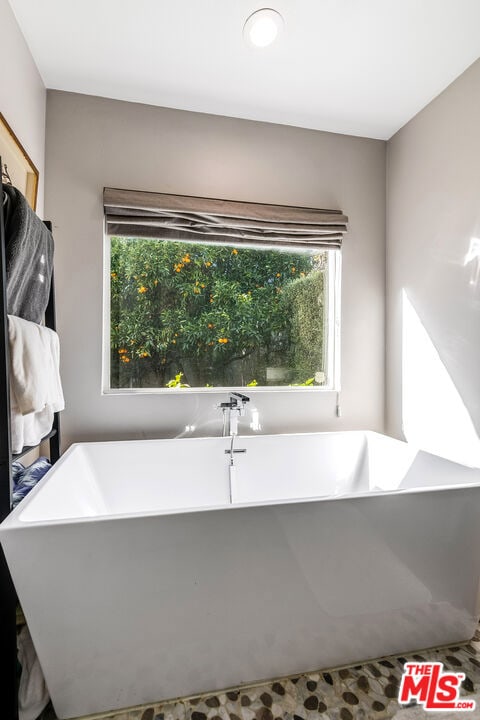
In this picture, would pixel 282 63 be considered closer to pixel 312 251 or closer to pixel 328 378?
pixel 312 251

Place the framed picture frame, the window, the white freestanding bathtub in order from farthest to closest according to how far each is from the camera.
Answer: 1. the window
2. the framed picture frame
3. the white freestanding bathtub

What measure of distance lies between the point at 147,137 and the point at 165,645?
247 cm

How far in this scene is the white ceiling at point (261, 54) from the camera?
5.57ft

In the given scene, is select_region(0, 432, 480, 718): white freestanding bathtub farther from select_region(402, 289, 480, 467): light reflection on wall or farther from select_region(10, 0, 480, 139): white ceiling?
select_region(10, 0, 480, 139): white ceiling

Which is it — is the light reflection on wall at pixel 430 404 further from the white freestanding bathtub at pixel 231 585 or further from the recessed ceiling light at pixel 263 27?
the recessed ceiling light at pixel 263 27

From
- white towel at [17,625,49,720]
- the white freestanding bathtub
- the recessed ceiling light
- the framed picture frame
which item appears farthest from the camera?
the recessed ceiling light

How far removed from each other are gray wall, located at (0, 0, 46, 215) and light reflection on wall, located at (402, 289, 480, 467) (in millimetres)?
2240

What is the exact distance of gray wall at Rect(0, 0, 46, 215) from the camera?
1.65 metres

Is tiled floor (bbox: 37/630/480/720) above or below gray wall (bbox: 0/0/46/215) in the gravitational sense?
below

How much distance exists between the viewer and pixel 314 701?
133 centimetres

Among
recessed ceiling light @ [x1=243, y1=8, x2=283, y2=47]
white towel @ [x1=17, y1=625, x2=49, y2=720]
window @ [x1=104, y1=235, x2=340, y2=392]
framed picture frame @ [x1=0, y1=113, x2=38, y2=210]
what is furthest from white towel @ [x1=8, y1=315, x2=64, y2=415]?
recessed ceiling light @ [x1=243, y1=8, x2=283, y2=47]
